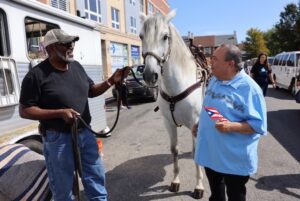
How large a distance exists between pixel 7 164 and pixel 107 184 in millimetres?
1723

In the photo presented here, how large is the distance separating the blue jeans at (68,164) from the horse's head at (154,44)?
0.93 m

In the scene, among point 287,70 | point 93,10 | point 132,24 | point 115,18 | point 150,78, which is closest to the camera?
point 150,78

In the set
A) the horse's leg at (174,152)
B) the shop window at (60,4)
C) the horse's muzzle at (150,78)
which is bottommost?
the horse's leg at (174,152)

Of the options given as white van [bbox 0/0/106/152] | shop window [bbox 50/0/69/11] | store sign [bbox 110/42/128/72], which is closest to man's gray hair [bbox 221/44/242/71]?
white van [bbox 0/0/106/152]

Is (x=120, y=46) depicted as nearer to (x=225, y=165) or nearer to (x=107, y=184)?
(x=107, y=184)

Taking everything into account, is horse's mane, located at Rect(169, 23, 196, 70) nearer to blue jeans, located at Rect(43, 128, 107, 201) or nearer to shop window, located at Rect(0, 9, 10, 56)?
blue jeans, located at Rect(43, 128, 107, 201)

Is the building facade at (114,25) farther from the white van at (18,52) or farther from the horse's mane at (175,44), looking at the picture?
the horse's mane at (175,44)

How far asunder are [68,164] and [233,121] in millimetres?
1499

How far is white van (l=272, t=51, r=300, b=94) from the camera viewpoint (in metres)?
13.2

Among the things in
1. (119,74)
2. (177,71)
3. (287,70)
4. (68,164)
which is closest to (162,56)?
(177,71)

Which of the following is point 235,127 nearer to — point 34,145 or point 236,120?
point 236,120

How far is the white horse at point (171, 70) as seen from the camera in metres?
3.36

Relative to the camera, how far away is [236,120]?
244 cm

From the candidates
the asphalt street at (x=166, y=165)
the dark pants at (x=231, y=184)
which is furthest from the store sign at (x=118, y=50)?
the dark pants at (x=231, y=184)
